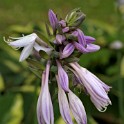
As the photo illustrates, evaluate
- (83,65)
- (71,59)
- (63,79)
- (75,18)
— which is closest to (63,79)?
(63,79)

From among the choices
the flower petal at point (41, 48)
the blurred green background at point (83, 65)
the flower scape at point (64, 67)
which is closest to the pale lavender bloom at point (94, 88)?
the flower scape at point (64, 67)

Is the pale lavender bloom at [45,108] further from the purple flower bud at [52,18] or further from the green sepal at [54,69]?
the purple flower bud at [52,18]

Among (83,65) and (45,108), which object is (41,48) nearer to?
(45,108)

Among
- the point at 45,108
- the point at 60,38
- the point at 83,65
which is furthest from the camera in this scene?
the point at 83,65

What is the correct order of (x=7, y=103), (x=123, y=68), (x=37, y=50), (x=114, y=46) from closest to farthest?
1. (x=37, y=50)
2. (x=7, y=103)
3. (x=114, y=46)
4. (x=123, y=68)

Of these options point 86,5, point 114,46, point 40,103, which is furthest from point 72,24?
point 86,5

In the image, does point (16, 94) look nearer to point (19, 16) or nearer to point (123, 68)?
point (123, 68)

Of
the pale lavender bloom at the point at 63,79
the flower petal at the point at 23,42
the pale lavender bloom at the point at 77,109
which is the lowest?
the pale lavender bloom at the point at 77,109
